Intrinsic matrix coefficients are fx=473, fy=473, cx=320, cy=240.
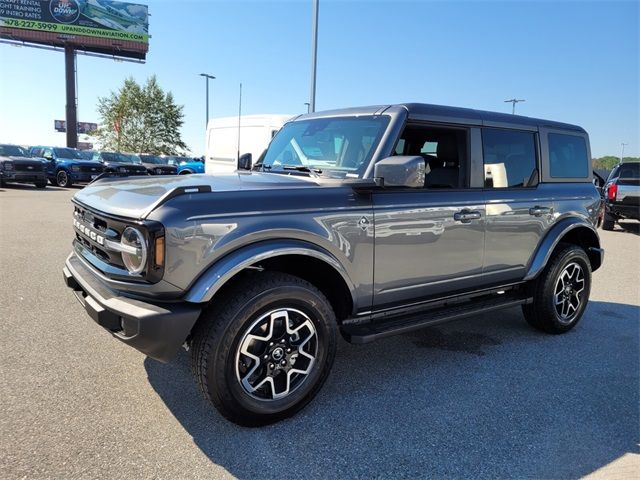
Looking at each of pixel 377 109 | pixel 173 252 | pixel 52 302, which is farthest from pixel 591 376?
pixel 52 302

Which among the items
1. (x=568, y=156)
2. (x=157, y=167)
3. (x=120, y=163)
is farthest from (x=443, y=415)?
(x=157, y=167)

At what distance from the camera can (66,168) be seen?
68.9 ft

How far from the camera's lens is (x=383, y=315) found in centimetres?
342

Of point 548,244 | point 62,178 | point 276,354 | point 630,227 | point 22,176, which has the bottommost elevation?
point 630,227

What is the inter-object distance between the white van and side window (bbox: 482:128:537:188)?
29.9 feet

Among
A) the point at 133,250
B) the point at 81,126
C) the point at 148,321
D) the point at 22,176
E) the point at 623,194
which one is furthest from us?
the point at 81,126

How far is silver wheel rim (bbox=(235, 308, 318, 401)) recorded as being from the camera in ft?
9.16

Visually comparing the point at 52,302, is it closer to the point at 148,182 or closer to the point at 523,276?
the point at 148,182

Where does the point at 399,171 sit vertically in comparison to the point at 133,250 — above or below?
above

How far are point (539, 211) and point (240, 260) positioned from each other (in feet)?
9.73

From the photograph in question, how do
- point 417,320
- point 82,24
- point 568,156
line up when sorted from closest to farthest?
point 417,320 < point 568,156 < point 82,24

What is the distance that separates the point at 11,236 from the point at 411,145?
763 cm

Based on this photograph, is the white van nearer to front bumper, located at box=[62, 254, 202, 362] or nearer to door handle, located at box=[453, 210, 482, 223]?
Result: door handle, located at box=[453, 210, 482, 223]

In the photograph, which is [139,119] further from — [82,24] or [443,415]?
[443,415]
